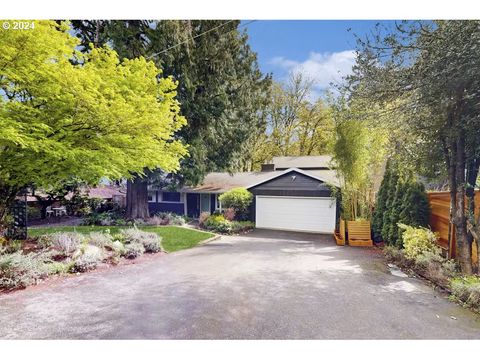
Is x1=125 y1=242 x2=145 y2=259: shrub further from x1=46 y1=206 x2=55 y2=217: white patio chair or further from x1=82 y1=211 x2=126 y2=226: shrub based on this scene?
x1=46 y1=206 x2=55 y2=217: white patio chair

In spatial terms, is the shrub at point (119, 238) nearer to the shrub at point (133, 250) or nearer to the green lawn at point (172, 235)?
the shrub at point (133, 250)

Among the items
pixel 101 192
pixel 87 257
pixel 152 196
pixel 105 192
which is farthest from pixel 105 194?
pixel 87 257

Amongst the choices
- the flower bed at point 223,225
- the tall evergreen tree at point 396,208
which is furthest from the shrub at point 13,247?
the tall evergreen tree at point 396,208

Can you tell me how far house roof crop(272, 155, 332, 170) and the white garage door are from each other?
2.45 metres

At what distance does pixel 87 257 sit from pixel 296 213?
6588 mm

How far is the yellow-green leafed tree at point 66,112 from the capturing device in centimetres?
340

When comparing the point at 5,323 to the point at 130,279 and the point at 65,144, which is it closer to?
the point at 130,279

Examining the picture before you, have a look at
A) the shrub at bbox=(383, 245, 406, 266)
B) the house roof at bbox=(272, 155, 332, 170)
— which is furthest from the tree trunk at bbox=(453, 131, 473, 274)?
the house roof at bbox=(272, 155, 332, 170)

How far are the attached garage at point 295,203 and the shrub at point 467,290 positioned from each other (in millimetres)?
5516

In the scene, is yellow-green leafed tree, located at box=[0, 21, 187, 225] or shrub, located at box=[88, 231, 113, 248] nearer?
yellow-green leafed tree, located at box=[0, 21, 187, 225]

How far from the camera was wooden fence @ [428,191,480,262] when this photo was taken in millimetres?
4543

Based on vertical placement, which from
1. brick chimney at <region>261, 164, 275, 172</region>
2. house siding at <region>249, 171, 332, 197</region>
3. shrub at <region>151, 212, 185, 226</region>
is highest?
brick chimney at <region>261, 164, 275, 172</region>

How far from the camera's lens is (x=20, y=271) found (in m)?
3.57

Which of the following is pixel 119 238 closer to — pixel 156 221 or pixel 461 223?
pixel 156 221
